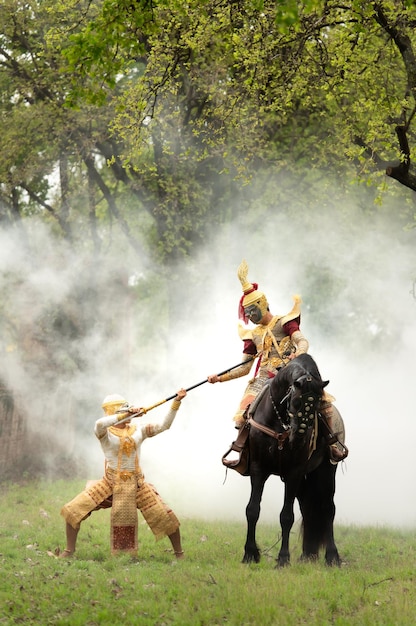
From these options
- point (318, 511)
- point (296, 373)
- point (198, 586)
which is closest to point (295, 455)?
point (296, 373)

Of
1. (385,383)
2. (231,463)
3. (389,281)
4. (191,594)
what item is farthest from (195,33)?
(389,281)

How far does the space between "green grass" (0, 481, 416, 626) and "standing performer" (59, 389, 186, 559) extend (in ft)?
1.04

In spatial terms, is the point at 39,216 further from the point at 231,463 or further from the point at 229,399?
the point at 231,463

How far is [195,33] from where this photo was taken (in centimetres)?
1653

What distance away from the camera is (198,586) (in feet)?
34.3

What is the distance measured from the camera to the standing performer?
1219cm

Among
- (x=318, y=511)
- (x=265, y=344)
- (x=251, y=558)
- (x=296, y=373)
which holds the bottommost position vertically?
(x=251, y=558)

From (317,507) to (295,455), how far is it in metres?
1.40

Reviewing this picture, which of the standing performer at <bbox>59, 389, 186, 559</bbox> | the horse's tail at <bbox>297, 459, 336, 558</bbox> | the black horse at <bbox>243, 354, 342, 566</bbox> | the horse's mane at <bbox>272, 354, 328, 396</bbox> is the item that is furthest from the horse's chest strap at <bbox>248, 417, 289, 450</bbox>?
the horse's tail at <bbox>297, 459, 336, 558</bbox>

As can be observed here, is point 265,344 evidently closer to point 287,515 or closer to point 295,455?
point 295,455

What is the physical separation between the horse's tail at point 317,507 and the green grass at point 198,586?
285mm

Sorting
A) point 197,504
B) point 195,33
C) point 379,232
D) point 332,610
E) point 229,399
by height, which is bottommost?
point 332,610

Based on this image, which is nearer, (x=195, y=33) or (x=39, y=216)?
(x=195, y=33)

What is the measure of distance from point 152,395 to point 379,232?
8.68m
